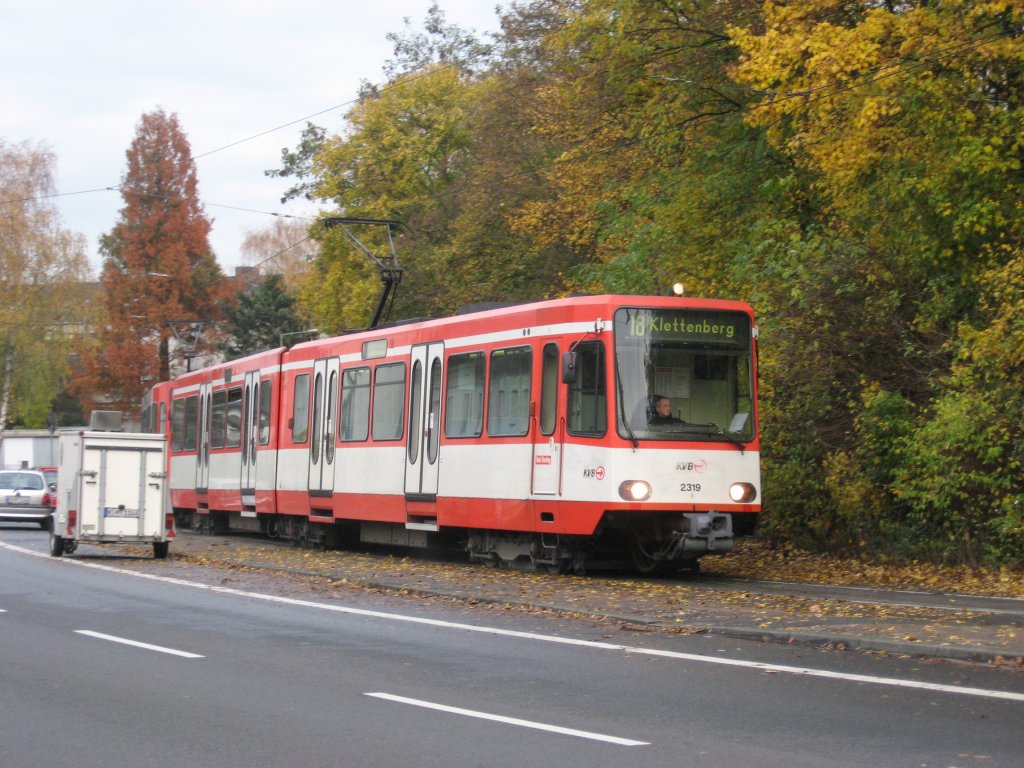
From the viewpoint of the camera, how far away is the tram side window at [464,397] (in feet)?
71.0

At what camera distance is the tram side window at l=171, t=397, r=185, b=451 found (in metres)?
37.6

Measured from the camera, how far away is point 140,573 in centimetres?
2189

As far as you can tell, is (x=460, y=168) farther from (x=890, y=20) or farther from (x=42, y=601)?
(x=42, y=601)

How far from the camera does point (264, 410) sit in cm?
3102

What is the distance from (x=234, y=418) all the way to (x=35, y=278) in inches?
2268

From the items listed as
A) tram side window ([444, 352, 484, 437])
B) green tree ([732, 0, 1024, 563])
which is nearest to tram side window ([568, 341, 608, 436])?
tram side window ([444, 352, 484, 437])

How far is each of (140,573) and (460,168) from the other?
130 feet

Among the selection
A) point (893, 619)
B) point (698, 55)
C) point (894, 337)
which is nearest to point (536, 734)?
point (893, 619)

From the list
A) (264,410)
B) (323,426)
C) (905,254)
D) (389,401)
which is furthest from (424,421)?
(264,410)

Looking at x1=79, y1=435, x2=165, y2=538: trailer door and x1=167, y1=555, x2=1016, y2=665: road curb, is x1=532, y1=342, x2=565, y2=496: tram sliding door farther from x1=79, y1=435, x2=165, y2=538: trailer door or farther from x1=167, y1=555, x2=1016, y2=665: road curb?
x1=79, y1=435, x2=165, y2=538: trailer door

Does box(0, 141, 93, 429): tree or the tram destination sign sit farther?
box(0, 141, 93, 429): tree

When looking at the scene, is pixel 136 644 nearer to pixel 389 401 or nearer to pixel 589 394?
pixel 589 394

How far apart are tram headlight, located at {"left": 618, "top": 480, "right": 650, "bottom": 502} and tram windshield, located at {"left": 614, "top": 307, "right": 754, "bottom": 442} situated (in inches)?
21.9

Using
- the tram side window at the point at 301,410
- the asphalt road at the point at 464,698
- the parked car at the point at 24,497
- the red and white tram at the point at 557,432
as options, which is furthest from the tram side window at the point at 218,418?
the asphalt road at the point at 464,698
